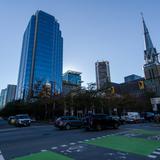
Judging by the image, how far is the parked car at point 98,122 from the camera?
20.9 metres

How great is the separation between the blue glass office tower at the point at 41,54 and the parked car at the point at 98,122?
77364 mm

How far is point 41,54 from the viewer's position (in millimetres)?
109188

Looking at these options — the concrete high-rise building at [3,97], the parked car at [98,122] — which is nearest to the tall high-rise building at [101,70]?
the parked car at [98,122]

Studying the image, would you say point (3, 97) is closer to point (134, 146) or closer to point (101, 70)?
point (101, 70)

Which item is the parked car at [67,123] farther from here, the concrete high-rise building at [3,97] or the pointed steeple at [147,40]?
the concrete high-rise building at [3,97]

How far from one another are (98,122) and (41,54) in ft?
307

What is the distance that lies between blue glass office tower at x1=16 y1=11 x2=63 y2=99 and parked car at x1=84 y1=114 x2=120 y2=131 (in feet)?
254

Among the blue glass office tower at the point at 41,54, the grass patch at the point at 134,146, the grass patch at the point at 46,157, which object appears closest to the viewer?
the grass patch at the point at 46,157

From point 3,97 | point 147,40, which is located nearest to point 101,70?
point 147,40

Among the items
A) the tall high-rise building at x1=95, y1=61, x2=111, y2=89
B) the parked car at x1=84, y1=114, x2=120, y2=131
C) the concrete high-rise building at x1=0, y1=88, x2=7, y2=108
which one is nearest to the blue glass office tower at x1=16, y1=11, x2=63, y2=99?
the tall high-rise building at x1=95, y1=61, x2=111, y2=89

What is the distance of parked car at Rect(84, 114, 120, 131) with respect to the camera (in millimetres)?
20891

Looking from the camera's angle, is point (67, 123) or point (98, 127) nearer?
point (98, 127)

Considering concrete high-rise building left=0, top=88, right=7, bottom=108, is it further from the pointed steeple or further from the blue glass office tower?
the pointed steeple

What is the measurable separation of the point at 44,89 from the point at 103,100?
745 inches
